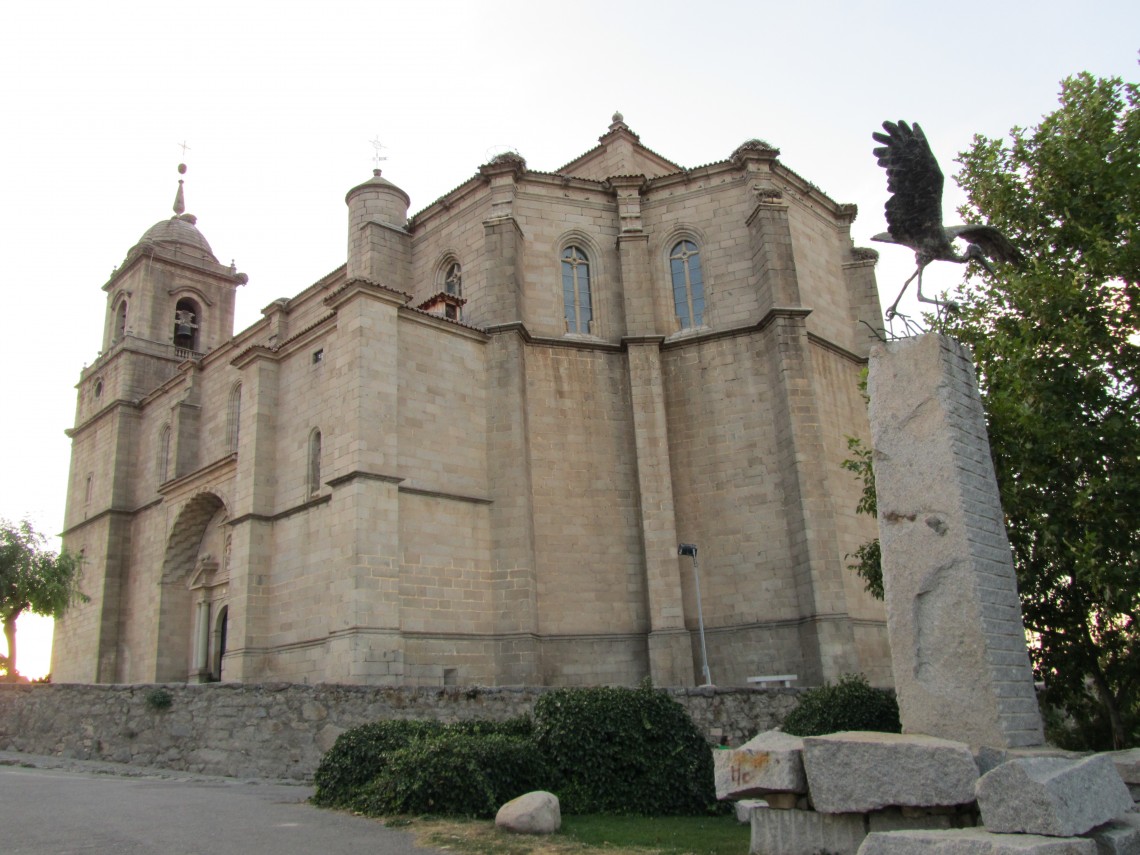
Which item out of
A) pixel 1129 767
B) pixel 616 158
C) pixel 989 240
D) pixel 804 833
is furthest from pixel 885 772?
pixel 616 158

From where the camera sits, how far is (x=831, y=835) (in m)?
6.43

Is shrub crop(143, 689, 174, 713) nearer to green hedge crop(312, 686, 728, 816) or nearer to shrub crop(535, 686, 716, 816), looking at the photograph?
green hedge crop(312, 686, 728, 816)

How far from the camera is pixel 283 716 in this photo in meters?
12.8

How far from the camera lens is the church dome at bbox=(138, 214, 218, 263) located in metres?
32.2

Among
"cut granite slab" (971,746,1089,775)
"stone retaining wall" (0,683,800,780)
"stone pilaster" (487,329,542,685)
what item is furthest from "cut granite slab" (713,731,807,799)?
"stone pilaster" (487,329,542,685)

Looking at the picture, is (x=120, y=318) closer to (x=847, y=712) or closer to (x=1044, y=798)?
(x=847, y=712)

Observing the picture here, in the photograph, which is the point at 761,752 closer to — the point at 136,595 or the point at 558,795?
the point at 558,795

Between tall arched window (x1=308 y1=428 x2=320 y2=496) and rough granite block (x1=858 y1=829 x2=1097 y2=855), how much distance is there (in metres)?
14.5

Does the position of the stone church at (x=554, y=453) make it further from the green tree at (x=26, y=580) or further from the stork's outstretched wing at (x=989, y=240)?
the stork's outstretched wing at (x=989, y=240)

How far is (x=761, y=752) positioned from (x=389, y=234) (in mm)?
18747

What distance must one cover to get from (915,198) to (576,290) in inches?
529

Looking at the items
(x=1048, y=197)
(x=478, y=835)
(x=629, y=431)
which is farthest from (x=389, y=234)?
(x=478, y=835)

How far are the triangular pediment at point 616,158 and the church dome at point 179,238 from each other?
48.5 feet

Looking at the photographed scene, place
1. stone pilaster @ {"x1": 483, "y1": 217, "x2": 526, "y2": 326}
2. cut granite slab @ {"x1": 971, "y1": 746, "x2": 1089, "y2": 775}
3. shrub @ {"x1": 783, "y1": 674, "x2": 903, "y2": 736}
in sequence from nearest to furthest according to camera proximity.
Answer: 1. cut granite slab @ {"x1": 971, "y1": 746, "x2": 1089, "y2": 775}
2. shrub @ {"x1": 783, "y1": 674, "x2": 903, "y2": 736}
3. stone pilaster @ {"x1": 483, "y1": 217, "x2": 526, "y2": 326}
